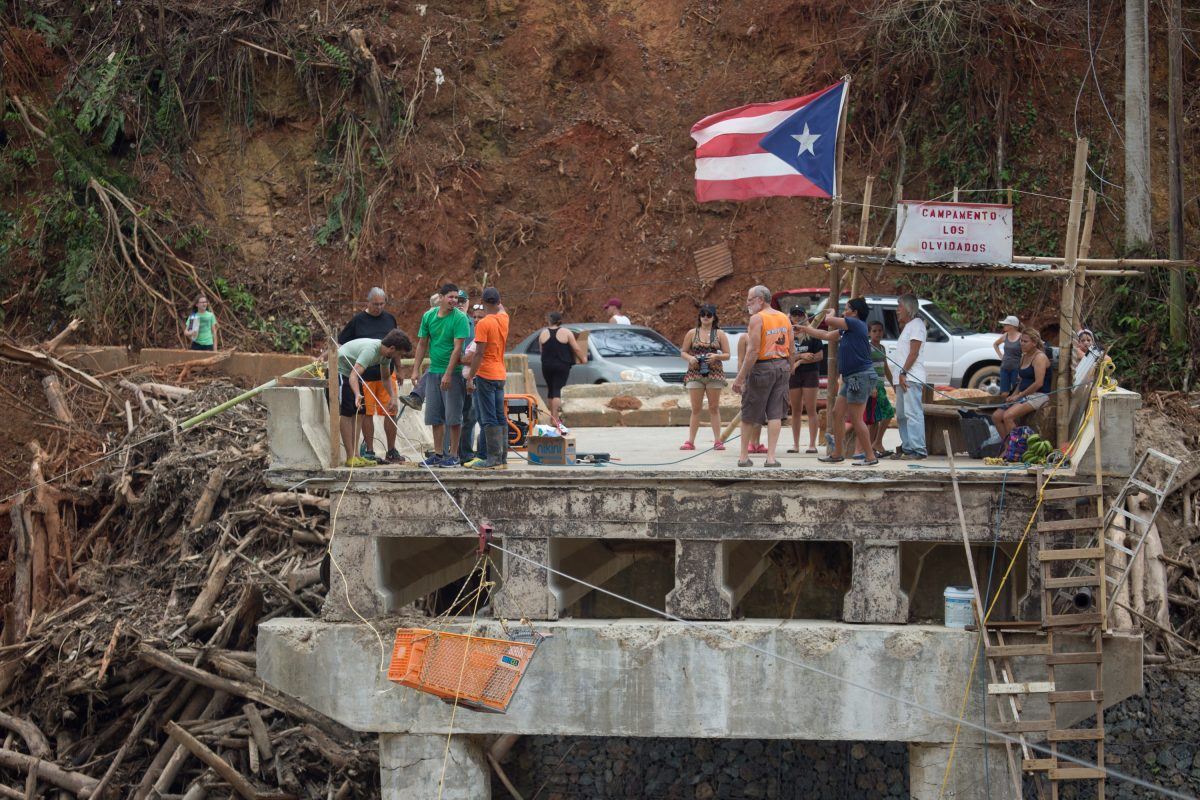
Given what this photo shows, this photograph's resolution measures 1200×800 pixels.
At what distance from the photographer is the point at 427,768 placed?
1011cm

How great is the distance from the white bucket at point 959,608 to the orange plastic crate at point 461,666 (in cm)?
304

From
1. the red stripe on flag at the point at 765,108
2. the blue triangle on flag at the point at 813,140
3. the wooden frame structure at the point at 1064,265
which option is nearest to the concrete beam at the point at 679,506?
the wooden frame structure at the point at 1064,265

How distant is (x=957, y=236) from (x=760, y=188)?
76.4 inches

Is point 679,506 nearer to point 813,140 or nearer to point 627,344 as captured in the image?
point 813,140

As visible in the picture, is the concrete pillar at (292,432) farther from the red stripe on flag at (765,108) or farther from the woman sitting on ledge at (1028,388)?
the woman sitting on ledge at (1028,388)

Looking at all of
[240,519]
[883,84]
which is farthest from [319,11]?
[240,519]

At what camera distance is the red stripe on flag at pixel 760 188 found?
1204cm

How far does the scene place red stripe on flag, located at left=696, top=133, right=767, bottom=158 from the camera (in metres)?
12.1

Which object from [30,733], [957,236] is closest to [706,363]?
[957,236]

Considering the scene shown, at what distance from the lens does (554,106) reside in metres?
29.3

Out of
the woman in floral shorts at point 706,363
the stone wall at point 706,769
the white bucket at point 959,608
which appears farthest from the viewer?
the woman in floral shorts at point 706,363

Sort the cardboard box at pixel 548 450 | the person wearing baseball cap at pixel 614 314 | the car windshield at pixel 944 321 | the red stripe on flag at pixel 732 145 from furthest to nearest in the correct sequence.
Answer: the person wearing baseball cap at pixel 614 314
the car windshield at pixel 944 321
the red stripe on flag at pixel 732 145
the cardboard box at pixel 548 450

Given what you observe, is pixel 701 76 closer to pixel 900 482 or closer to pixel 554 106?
pixel 554 106

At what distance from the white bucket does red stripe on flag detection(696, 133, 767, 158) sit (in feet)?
14.9
